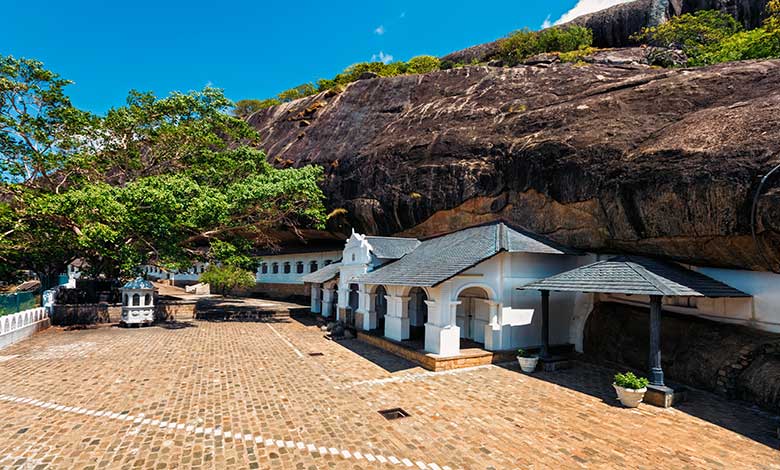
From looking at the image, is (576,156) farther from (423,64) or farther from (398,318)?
(423,64)

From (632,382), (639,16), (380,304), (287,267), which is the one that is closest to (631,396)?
(632,382)

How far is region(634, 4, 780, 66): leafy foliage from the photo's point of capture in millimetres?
23094

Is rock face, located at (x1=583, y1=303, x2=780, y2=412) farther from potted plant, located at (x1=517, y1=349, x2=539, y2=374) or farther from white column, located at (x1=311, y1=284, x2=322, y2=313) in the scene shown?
white column, located at (x1=311, y1=284, x2=322, y2=313)

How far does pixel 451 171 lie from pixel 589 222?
285 inches

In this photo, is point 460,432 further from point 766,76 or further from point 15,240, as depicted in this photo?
point 15,240

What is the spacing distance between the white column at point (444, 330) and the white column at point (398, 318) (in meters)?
2.63

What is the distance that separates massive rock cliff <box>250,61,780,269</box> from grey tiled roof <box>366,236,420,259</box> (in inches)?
54.6

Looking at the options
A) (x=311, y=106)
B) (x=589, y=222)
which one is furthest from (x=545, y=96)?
(x=311, y=106)

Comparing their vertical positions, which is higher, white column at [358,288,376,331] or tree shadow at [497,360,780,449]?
white column at [358,288,376,331]

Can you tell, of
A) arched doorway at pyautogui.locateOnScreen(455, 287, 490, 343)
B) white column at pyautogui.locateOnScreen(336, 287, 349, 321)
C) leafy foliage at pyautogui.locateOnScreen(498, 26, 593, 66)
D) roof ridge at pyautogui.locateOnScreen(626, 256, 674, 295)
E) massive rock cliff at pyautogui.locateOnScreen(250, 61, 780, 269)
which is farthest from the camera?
leafy foliage at pyautogui.locateOnScreen(498, 26, 593, 66)

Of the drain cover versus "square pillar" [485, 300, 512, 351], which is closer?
the drain cover

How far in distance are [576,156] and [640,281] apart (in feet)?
20.3

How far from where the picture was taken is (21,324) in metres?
17.8

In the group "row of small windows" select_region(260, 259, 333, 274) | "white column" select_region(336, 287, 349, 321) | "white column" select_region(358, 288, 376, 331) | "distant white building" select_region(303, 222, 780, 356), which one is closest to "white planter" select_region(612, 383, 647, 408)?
"distant white building" select_region(303, 222, 780, 356)
